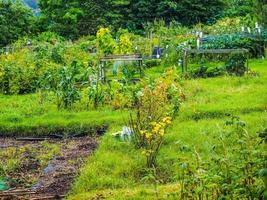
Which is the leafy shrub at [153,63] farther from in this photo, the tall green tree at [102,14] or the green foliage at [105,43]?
the tall green tree at [102,14]

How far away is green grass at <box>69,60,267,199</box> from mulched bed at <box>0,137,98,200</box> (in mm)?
281

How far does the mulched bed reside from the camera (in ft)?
26.0

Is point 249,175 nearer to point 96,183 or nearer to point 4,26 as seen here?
point 96,183

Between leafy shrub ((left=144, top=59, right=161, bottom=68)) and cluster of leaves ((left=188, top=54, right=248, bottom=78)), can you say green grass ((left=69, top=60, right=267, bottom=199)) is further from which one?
leafy shrub ((left=144, top=59, right=161, bottom=68))

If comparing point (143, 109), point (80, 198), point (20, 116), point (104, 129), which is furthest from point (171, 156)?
point (20, 116)

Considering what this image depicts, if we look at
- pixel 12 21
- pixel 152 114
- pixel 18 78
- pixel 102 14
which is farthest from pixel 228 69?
pixel 102 14

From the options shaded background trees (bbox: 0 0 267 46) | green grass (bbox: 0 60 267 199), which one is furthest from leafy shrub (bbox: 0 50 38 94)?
shaded background trees (bbox: 0 0 267 46)

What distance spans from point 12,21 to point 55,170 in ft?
100

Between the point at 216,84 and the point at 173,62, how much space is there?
18.0 ft

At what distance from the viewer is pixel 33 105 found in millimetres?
14562

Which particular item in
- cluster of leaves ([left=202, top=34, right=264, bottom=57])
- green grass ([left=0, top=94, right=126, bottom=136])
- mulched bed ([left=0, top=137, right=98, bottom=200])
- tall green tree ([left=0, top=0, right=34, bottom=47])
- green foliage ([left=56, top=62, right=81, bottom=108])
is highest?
tall green tree ([left=0, top=0, right=34, bottom=47])

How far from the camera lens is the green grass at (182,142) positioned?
7887mm

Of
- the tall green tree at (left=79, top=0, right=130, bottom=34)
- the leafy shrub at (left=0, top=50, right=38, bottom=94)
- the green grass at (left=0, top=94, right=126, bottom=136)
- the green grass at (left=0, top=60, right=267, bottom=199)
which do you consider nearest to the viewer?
the green grass at (left=0, top=60, right=267, bottom=199)

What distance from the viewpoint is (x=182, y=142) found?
919 cm
